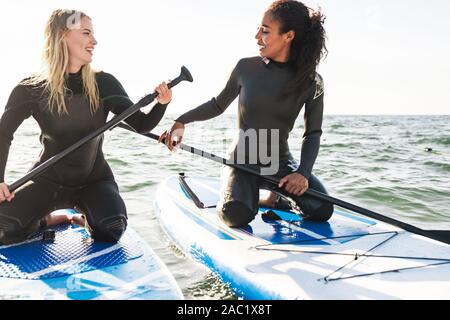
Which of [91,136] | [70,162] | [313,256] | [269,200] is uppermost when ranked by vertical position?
[91,136]

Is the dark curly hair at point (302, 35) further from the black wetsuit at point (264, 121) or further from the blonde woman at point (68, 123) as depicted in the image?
the blonde woman at point (68, 123)

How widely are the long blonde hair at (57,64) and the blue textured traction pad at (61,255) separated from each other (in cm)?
102

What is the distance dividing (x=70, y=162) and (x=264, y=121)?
1.66 metres

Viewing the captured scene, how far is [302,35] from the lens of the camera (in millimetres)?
4000

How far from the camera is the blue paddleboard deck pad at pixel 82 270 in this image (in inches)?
111

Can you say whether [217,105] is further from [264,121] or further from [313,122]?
[313,122]

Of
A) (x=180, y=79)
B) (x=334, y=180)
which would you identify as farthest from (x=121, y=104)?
(x=334, y=180)

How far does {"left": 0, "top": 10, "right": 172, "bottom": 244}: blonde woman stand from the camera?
3.41 meters

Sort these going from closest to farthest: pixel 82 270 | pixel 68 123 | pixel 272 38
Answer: pixel 82 270 < pixel 68 123 < pixel 272 38

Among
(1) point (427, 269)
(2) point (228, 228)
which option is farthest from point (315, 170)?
(1) point (427, 269)

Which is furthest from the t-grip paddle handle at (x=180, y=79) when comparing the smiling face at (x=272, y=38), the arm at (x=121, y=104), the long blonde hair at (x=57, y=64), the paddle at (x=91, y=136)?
the smiling face at (x=272, y=38)

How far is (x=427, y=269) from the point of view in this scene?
3.22 m

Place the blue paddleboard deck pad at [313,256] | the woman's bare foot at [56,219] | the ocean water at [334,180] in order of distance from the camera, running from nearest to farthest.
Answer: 1. the blue paddleboard deck pad at [313,256]
2. the woman's bare foot at [56,219]
3. the ocean water at [334,180]
